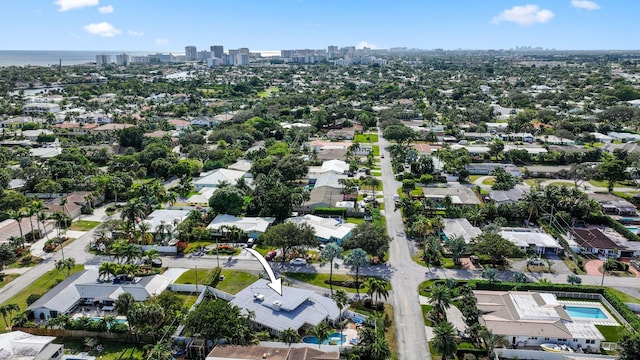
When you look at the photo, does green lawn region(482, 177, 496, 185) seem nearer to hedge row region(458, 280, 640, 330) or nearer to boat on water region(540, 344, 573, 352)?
hedge row region(458, 280, 640, 330)

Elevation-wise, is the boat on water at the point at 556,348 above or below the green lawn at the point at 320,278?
below

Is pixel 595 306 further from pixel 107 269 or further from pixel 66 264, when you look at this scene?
pixel 66 264

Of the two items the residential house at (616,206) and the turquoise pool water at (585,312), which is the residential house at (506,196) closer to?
the residential house at (616,206)

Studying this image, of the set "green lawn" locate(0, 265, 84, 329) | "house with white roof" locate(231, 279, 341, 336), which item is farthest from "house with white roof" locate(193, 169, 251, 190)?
"house with white roof" locate(231, 279, 341, 336)

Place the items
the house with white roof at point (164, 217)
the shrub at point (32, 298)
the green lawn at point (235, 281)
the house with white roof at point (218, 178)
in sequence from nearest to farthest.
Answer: the shrub at point (32, 298), the green lawn at point (235, 281), the house with white roof at point (164, 217), the house with white roof at point (218, 178)

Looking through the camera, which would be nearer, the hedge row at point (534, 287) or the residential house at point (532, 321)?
the residential house at point (532, 321)

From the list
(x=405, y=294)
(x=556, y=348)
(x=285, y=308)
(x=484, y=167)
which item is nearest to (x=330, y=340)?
(x=285, y=308)

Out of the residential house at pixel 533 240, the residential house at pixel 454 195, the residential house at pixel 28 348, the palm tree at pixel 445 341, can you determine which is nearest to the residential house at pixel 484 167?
the residential house at pixel 454 195
